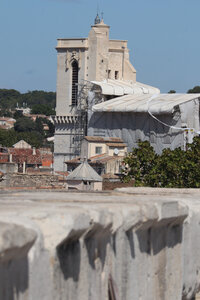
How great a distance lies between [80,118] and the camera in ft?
270

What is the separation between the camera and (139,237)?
16.7ft

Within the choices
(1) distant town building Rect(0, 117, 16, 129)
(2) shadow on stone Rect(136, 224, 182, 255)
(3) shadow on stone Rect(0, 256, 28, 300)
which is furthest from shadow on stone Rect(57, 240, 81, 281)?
(1) distant town building Rect(0, 117, 16, 129)

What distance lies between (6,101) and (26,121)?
49.5m

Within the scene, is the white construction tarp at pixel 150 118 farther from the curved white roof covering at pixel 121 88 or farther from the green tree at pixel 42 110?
the green tree at pixel 42 110

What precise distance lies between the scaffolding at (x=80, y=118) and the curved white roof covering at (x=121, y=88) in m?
1.64

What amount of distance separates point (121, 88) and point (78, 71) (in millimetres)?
10532

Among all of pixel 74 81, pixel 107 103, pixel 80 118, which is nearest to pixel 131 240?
pixel 107 103

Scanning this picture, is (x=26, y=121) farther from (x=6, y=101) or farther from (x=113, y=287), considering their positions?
(x=113, y=287)

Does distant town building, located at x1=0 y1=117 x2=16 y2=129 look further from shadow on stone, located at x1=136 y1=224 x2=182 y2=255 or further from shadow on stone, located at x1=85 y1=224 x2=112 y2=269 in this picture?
shadow on stone, located at x1=85 y1=224 x2=112 y2=269

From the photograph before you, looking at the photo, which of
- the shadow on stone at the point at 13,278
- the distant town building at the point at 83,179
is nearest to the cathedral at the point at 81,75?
the distant town building at the point at 83,179

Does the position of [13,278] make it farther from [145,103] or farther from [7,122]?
[7,122]

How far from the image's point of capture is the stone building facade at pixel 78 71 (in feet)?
275

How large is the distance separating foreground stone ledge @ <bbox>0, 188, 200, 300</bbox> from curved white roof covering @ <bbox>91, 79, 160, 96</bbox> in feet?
231

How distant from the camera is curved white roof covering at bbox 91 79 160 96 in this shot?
3009 inches
